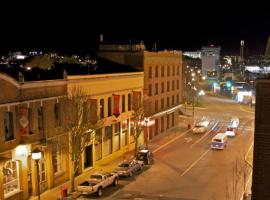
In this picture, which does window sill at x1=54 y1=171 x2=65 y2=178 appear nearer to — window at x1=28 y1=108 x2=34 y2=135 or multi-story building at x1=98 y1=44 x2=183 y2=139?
window at x1=28 y1=108 x2=34 y2=135

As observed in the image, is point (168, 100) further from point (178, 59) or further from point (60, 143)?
point (60, 143)

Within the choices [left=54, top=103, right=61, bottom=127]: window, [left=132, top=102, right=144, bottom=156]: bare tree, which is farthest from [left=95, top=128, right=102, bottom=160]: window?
[left=54, top=103, right=61, bottom=127]: window

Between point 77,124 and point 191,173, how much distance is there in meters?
12.6

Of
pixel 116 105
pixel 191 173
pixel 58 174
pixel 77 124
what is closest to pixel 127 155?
pixel 116 105

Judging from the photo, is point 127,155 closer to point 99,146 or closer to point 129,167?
point 99,146

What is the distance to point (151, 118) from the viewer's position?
53688 mm

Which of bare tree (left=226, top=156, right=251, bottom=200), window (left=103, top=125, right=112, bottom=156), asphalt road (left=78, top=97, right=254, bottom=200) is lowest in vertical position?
asphalt road (left=78, top=97, right=254, bottom=200)

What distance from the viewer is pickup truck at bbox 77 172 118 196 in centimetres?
3009

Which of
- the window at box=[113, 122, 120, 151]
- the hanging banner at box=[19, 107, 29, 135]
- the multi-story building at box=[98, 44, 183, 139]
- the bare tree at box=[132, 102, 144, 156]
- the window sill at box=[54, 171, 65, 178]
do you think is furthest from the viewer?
the multi-story building at box=[98, 44, 183, 139]

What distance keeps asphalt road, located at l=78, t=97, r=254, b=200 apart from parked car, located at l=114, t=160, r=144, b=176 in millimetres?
594

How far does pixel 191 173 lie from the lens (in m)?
37.8

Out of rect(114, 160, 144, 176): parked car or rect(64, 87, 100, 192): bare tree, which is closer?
rect(64, 87, 100, 192): bare tree

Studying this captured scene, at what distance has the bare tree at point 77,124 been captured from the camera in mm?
31406

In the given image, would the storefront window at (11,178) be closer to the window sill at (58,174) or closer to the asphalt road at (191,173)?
the window sill at (58,174)
